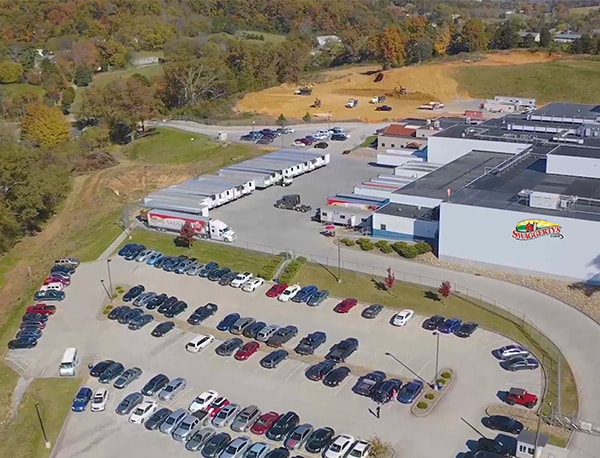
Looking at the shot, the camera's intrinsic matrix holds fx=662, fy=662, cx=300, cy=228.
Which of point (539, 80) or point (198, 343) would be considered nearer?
point (198, 343)

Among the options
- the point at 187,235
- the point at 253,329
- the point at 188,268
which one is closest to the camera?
the point at 253,329

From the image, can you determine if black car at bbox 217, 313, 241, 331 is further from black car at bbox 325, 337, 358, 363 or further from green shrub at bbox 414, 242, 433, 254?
green shrub at bbox 414, 242, 433, 254

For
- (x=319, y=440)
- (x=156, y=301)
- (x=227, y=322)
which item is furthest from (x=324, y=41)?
(x=319, y=440)

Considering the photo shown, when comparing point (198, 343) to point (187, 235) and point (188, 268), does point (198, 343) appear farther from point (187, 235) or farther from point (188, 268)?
point (187, 235)

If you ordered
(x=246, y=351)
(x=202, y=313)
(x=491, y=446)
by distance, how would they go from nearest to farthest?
1. (x=491, y=446)
2. (x=246, y=351)
3. (x=202, y=313)

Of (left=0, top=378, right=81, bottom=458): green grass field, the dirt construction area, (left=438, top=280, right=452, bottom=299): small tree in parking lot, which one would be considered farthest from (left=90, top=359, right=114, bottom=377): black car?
the dirt construction area

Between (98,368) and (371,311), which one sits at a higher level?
(371,311)

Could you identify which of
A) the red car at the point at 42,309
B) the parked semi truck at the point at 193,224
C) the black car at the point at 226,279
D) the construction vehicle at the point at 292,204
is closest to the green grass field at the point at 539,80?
the construction vehicle at the point at 292,204
